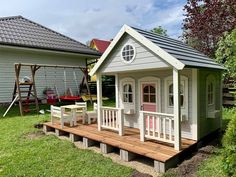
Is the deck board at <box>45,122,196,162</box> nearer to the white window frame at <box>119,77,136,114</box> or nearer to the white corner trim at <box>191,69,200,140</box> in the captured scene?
the white corner trim at <box>191,69,200,140</box>

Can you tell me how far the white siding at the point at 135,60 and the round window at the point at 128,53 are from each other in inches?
4.1

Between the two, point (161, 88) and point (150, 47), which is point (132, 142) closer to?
point (161, 88)

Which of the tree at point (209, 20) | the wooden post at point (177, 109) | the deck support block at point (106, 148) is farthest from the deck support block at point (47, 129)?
the tree at point (209, 20)

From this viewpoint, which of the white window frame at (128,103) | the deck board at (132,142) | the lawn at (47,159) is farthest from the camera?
the white window frame at (128,103)

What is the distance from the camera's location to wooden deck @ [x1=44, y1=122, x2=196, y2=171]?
4.50m

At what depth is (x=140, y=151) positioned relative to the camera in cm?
472

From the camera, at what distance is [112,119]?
656 cm

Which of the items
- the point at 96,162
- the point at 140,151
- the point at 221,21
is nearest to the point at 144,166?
the point at 140,151

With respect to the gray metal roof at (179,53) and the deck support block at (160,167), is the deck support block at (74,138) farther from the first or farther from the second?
the gray metal roof at (179,53)

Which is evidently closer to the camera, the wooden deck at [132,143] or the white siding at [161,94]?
the wooden deck at [132,143]

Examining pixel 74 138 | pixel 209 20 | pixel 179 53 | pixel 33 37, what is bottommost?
pixel 74 138

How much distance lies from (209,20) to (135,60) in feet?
29.0

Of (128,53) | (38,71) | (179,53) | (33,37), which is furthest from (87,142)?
(33,37)

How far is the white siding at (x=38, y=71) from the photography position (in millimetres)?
12672
